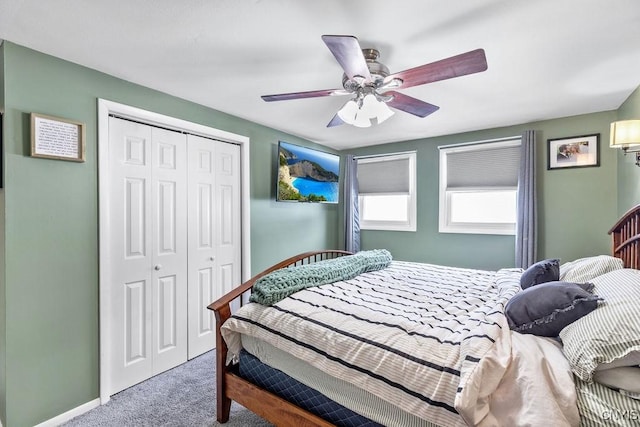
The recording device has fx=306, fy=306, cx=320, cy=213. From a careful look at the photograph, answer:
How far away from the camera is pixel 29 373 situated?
187cm

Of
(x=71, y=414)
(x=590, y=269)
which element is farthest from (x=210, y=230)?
(x=590, y=269)

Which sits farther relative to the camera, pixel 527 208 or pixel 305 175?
pixel 305 175

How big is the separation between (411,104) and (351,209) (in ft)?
8.29

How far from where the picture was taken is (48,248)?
6.37ft


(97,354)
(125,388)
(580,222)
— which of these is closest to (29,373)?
(97,354)

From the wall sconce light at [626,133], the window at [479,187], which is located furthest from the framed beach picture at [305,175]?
the wall sconce light at [626,133]

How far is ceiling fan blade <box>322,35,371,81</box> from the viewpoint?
4.41 feet

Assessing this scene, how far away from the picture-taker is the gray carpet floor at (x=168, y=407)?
1.97 m

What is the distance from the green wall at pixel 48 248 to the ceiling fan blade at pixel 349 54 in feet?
5.74

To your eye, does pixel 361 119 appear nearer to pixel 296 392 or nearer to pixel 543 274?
pixel 543 274

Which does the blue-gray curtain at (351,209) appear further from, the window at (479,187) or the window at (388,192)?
the window at (479,187)

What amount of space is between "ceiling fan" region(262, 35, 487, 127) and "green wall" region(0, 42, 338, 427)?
4.35ft

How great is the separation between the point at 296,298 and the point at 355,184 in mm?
2904

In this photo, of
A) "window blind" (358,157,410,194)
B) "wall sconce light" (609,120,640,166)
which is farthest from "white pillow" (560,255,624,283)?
"window blind" (358,157,410,194)
